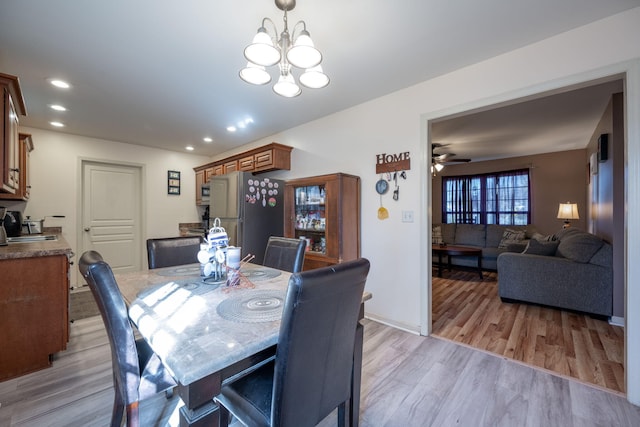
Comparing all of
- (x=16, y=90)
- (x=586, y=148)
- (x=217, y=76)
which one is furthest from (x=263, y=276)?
(x=586, y=148)

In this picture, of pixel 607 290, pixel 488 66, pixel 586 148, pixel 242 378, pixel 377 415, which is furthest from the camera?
pixel 586 148

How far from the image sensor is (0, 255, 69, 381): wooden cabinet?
71.0 inches

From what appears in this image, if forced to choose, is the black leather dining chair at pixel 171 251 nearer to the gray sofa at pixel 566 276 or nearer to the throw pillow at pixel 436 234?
the gray sofa at pixel 566 276

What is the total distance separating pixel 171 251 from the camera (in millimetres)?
2174

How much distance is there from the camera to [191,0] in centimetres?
153

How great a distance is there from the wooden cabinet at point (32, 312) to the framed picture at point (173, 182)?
3213 millimetres

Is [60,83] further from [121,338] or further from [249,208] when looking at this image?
[121,338]

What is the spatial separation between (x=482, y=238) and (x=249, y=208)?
→ 189 inches

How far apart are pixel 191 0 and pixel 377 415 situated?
259 cm

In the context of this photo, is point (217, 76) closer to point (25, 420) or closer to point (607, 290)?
point (25, 420)

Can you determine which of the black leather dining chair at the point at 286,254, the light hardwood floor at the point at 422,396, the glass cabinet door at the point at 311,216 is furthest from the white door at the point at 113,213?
the black leather dining chair at the point at 286,254

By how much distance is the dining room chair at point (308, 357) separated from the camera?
806mm

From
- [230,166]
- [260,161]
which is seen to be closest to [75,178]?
[230,166]

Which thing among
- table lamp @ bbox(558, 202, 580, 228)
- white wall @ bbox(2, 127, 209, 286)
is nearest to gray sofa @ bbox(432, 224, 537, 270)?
table lamp @ bbox(558, 202, 580, 228)
